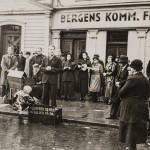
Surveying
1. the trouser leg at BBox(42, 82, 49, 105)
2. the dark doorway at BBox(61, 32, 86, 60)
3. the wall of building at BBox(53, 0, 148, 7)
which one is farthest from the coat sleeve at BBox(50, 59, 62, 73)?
the wall of building at BBox(53, 0, 148, 7)

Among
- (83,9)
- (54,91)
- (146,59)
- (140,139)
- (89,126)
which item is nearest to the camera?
(140,139)

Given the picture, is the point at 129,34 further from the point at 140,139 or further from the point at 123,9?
the point at 140,139

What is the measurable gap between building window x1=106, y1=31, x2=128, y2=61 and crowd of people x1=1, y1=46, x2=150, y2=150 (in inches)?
88.4

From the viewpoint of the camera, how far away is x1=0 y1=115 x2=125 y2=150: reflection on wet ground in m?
7.20

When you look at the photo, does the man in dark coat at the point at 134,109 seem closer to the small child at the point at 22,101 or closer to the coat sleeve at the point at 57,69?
the small child at the point at 22,101

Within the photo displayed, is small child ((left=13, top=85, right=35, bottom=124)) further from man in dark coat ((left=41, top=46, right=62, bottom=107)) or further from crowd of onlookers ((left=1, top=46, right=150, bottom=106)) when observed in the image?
crowd of onlookers ((left=1, top=46, right=150, bottom=106))

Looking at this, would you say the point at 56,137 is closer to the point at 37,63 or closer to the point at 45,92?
the point at 45,92

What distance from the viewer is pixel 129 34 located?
15.6 m

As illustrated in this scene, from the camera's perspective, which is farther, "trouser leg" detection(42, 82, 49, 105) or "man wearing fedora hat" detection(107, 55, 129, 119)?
"trouser leg" detection(42, 82, 49, 105)

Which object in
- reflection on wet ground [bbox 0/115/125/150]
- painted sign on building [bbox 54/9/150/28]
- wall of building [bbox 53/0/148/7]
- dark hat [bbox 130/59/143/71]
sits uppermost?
wall of building [bbox 53/0/148/7]

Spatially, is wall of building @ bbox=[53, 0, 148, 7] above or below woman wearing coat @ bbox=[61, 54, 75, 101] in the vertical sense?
above

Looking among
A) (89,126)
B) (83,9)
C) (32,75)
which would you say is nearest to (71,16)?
(83,9)

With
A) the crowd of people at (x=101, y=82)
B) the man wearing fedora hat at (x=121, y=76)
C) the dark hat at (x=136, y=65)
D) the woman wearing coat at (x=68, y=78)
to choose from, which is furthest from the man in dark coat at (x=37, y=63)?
the dark hat at (x=136, y=65)

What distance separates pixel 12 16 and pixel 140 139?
535 inches
